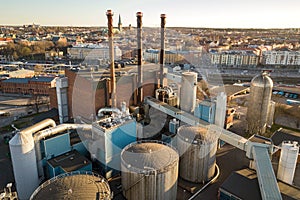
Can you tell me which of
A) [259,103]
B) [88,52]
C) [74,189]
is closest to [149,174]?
[74,189]

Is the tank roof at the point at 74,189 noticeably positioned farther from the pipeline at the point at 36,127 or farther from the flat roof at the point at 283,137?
the flat roof at the point at 283,137

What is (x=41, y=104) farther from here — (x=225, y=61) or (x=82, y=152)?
(x=225, y=61)

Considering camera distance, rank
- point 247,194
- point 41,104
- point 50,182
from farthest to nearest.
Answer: point 41,104 → point 247,194 → point 50,182

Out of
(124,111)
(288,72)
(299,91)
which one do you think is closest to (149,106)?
(124,111)

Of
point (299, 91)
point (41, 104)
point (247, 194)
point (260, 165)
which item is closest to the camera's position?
point (247, 194)

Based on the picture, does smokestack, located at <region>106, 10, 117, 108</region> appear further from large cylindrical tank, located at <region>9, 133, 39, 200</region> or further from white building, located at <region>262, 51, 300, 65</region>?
white building, located at <region>262, 51, 300, 65</region>

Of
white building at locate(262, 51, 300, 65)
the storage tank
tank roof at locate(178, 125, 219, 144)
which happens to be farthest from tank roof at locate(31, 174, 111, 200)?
white building at locate(262, 51, 300, 65)
